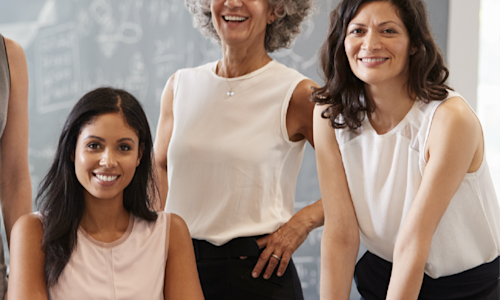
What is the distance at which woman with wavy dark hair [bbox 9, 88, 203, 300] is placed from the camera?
3.62 ft

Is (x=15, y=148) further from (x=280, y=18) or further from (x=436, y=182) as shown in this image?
(x=436, y=182)

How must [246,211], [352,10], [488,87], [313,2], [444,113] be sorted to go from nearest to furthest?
[444,113] → [352,10] → [246,211] → [313,2] → [488,87]

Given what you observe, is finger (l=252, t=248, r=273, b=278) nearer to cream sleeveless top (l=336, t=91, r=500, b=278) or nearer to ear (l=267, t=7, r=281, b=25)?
cream sleeveless top (l=336, t=91, r=500, b=278)

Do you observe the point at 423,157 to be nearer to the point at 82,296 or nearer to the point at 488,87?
the point at 82,296

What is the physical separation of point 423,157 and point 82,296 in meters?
0.86

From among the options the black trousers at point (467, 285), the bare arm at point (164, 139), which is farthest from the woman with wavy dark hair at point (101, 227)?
the black trousers at point (467, 285)

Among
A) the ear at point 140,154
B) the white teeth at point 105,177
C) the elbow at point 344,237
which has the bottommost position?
the elbow at point 344,237

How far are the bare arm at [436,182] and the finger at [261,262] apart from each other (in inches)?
13.7

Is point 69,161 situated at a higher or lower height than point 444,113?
lower

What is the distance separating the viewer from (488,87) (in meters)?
2.43

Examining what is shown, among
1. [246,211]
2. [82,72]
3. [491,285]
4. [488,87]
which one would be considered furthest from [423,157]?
[82,72]

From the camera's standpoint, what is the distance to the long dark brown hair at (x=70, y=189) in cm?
111

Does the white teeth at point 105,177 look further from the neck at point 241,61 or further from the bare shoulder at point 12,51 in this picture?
the neck at point 241,61

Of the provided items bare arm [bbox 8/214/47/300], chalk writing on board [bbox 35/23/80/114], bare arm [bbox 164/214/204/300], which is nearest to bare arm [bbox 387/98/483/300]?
bare arm [bbox 164/214/204/300]
